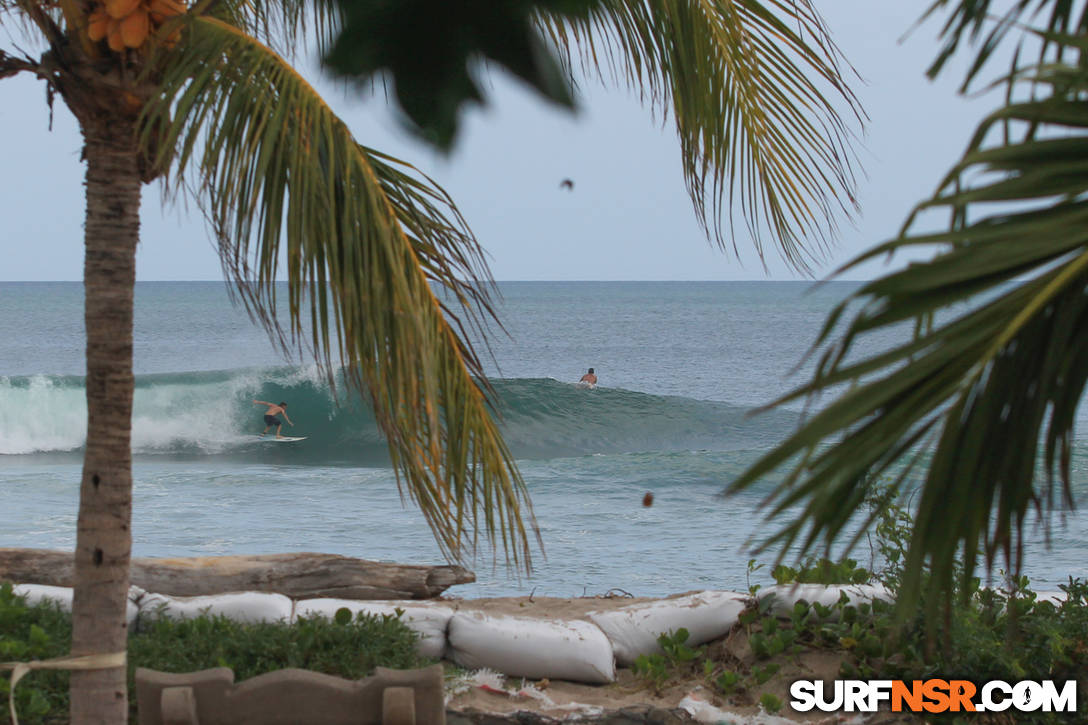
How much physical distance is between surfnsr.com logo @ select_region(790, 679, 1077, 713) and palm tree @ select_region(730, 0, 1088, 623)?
3.26 m

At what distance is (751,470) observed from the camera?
3.68 feet

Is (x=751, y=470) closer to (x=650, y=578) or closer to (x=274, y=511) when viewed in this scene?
(x=650, y=578)

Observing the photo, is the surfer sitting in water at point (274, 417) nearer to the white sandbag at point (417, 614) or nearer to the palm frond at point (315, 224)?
the white sandbag at point (417, 614)

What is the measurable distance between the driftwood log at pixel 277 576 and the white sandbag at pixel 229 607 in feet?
1.15

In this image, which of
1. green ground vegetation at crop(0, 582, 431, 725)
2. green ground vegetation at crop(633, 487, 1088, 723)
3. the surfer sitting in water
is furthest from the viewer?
the surfer sitting in water

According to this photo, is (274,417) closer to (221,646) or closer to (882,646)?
(221,646)

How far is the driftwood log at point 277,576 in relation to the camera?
5230 millimetres

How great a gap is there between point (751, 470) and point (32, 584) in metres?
5.01

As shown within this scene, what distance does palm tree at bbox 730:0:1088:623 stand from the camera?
1.14 metres

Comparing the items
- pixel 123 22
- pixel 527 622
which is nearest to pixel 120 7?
pixel 123 22

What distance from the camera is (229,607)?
4.78m

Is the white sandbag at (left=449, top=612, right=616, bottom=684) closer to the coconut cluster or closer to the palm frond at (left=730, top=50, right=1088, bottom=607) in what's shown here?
the coconut cluster

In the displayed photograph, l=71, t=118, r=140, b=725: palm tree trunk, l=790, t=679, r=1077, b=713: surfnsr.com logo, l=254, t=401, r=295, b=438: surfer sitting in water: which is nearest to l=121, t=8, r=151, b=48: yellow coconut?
l=71, t=118, r=140, b=725: palm tree trunk

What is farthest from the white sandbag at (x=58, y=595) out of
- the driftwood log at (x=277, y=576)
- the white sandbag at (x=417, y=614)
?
the white sandbag at (x=417, y=614)
